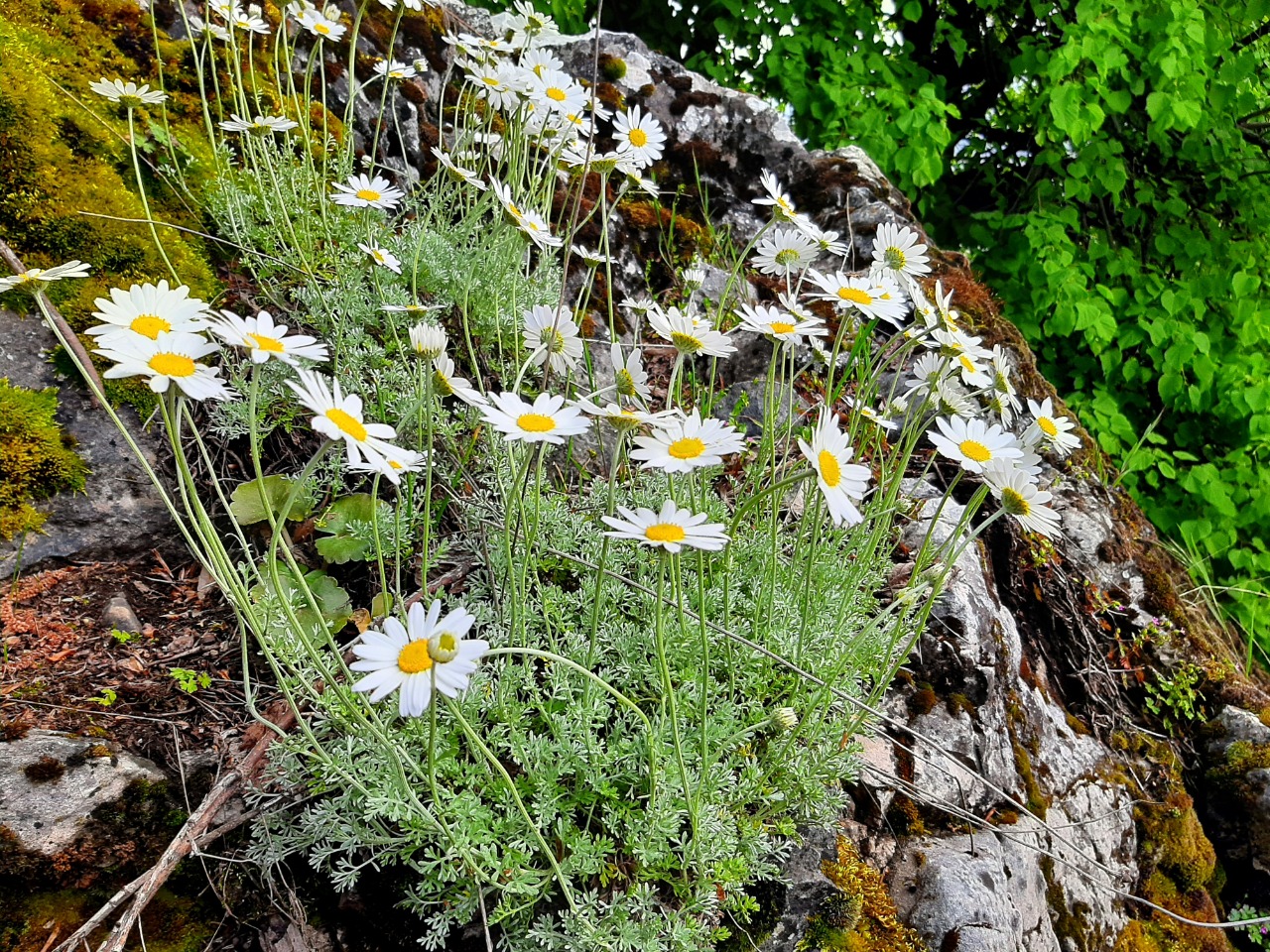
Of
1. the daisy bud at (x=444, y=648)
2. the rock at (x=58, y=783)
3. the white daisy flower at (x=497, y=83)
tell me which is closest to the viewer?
the daisy bud at (x=444, y=648)

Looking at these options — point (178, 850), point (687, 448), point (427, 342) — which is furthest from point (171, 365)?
point (178, 850)

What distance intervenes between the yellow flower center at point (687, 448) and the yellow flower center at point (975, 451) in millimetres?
575

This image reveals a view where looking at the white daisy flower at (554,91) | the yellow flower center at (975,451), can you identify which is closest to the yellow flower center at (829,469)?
the yellow flower center at (975,451)

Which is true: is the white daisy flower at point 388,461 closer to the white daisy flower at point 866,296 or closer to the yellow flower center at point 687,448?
the yellow flower center at point 687,448

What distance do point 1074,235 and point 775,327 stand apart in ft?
17.5

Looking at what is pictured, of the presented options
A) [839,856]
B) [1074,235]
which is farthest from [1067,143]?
[839,856]

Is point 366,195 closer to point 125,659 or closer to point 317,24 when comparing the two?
point 317,24

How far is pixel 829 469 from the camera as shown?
4.19ft

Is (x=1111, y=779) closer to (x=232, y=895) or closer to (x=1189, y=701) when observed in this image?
(x=1189, y=701)

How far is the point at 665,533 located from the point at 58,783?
3.95ft

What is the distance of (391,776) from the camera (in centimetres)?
134

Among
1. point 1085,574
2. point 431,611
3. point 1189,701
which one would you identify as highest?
point 431,611

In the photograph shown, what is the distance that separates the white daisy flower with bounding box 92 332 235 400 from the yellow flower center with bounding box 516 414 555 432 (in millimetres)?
443

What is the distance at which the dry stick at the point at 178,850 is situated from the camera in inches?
47.6
